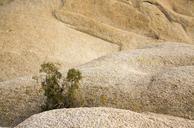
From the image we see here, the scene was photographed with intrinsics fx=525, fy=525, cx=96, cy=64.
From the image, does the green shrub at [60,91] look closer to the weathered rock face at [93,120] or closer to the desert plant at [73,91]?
the desert plant at [73,91]

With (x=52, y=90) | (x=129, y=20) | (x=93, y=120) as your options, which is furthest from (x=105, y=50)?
(x=93, y=120)

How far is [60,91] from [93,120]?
3.44 metres

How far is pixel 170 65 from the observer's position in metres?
19.7

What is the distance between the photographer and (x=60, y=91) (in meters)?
15.3

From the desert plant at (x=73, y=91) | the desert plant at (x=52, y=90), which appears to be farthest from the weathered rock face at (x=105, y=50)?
the desert plant at (x=52, y=90)

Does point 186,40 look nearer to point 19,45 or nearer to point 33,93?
point 19,45

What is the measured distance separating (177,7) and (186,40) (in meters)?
4.05

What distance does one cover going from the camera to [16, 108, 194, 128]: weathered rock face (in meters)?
12.0

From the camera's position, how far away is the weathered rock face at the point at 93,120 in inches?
472

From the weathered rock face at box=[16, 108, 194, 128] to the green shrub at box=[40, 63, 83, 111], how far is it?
7.73 ft

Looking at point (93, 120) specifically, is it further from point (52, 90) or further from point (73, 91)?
point (52, 90)

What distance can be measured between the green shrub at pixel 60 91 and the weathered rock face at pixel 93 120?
2357 millimetres

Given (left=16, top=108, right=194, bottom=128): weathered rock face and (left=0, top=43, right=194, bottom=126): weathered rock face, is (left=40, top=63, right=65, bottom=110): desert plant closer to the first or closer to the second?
(left=0, top=43, right=194, bottom=126): weathered rock face

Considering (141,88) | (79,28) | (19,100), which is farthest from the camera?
(79,28)
